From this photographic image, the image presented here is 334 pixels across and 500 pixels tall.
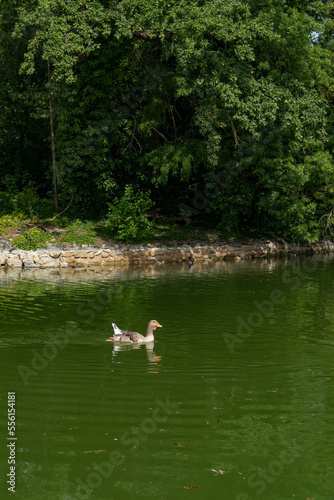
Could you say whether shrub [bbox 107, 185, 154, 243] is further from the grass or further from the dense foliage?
the grass

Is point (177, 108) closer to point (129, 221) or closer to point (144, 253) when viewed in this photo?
point (129, 221)

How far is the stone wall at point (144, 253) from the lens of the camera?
2317cm

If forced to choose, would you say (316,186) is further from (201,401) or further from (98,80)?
(201,401)

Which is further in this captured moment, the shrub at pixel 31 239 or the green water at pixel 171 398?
the shrub at pixel 31 239

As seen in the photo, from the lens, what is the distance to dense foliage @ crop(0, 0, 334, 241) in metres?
22.4

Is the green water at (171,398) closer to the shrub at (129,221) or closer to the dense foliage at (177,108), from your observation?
the shrub at (129,221)

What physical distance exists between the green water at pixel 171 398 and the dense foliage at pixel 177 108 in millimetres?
9796

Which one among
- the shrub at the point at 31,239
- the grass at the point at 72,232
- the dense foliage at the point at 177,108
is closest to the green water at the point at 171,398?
the shrub at the point at 31,239

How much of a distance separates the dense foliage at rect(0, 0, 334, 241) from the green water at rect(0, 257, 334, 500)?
980 centimetres

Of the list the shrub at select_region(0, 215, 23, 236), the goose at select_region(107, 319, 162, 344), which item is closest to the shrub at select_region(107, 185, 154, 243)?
the shrub at select_region(0, 215, 23, 236)

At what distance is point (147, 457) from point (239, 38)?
1884 cm

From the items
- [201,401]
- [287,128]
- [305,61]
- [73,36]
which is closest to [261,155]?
[287,128]

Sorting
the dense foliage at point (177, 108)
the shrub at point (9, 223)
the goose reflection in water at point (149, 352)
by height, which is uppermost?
the dense foliage at point (177, 108)

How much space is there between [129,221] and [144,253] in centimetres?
187
